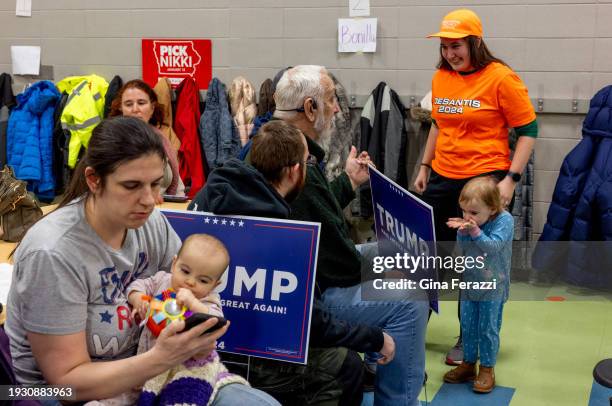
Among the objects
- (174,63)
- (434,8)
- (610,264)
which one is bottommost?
(610,264)

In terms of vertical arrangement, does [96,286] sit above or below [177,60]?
below

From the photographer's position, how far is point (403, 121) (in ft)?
17.4

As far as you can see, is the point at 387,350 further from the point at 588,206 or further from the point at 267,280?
the point at 588,206

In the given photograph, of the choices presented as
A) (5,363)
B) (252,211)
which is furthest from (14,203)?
(5,363)

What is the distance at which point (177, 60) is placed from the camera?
5.91 meters

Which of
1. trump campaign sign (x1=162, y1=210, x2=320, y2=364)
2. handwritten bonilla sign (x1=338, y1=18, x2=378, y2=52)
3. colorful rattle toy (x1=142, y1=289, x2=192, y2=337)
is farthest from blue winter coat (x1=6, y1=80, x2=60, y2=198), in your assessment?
colorful rattle toy (x1=142, y1=289, x2=192, y2=337)

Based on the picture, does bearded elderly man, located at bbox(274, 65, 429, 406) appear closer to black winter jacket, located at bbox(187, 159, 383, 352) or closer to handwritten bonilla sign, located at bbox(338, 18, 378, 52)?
black winter jacket, located at bbox(187, 159, 383, 352)

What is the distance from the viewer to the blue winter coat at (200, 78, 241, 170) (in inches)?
217

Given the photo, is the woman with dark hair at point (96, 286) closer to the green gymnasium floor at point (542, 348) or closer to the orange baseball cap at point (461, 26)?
the green gymnasium floor at point (542, 348)

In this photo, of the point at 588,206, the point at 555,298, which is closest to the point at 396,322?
the point at 555,298

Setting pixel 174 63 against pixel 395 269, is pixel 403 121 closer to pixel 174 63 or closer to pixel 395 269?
pixel 174 63

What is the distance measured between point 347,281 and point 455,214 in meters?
1.43

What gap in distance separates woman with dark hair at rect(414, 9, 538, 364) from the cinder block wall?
127cm

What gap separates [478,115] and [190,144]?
8.08 feet
